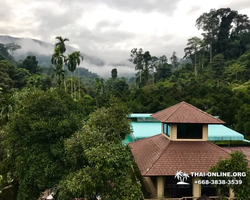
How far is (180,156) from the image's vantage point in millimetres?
12039

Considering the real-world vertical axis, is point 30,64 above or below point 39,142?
above

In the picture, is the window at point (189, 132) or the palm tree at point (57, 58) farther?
the palm tree at point (57, 58)

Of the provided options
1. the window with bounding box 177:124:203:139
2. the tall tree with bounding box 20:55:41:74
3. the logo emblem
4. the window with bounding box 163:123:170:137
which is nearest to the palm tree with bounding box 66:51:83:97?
the window with bounding box 163:123:170:137

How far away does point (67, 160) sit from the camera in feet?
34.3

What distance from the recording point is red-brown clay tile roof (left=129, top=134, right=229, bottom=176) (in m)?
11.1

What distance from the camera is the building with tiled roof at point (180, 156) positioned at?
1126 centimetres

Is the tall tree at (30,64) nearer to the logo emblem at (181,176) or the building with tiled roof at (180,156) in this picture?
the building with tiled roof at (180,156)

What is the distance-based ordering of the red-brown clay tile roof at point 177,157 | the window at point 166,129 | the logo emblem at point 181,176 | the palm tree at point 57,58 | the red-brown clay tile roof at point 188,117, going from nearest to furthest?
the logo emblem at point 181,176, the red-brown clay tile roof at point 177,157, the red-brown clay tile roof at point 188,117, the window at point 166,129, the palm tree at point 57,58

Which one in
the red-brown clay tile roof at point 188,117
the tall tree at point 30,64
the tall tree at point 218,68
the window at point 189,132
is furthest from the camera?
the tall tree at point 30,64

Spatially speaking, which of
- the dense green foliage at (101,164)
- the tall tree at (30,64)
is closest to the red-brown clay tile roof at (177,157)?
the dense green foliage at (101,164)

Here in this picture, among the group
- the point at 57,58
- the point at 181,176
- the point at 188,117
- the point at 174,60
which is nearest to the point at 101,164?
the point at 181,176

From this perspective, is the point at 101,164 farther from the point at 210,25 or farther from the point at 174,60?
the point at 174,60

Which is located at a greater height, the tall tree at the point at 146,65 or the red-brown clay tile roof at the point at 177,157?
the tall tree at the point at 146,65

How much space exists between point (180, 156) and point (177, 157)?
202 millimetres
